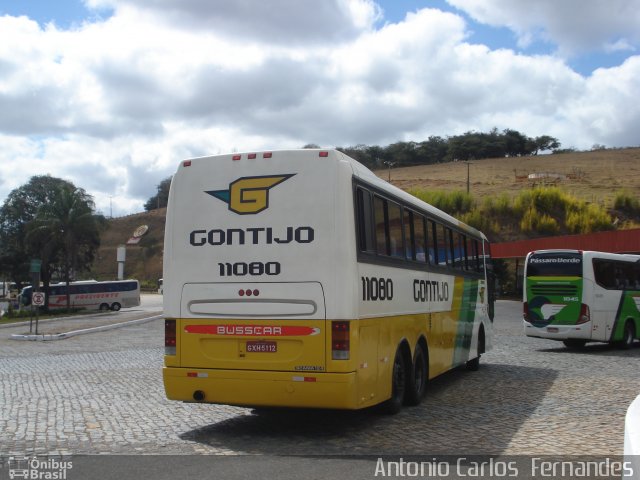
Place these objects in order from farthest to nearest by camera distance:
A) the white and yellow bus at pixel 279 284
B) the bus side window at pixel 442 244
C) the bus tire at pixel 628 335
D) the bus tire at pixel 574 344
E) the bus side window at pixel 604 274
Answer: the bus tire at pixel 574 344
the bus tire at pixel 628 335
the bus side window at pixel 604 274
the bus side window at pixel 442 244
the white and yellow bus at pixel 279 284

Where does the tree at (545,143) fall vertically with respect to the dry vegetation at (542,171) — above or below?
above

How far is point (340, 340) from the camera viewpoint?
Result: 27.9 ft

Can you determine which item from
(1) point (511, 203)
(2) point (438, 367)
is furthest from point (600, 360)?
(1) point (511, 203)

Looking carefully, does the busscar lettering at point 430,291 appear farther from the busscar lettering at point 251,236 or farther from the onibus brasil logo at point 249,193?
the onibus brasil logo at point 249,193

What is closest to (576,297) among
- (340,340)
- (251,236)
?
(340,340)

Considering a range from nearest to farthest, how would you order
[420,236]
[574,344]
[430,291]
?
[420,236], [430,291], [574,344]

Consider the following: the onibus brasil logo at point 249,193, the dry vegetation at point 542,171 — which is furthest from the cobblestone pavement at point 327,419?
the dry vegetation at point 542,171

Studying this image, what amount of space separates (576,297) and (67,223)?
41358mm

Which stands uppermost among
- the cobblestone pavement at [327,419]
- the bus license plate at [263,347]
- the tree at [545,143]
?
the tree at [545,143]

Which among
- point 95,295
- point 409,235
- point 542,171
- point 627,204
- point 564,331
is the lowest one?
point 564,331

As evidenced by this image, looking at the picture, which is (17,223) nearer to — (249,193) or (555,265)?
(555,265)

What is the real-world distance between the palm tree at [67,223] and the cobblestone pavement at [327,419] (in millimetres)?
39759

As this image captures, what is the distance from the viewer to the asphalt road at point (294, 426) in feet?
24.8

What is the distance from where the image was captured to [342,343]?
8500 mm
